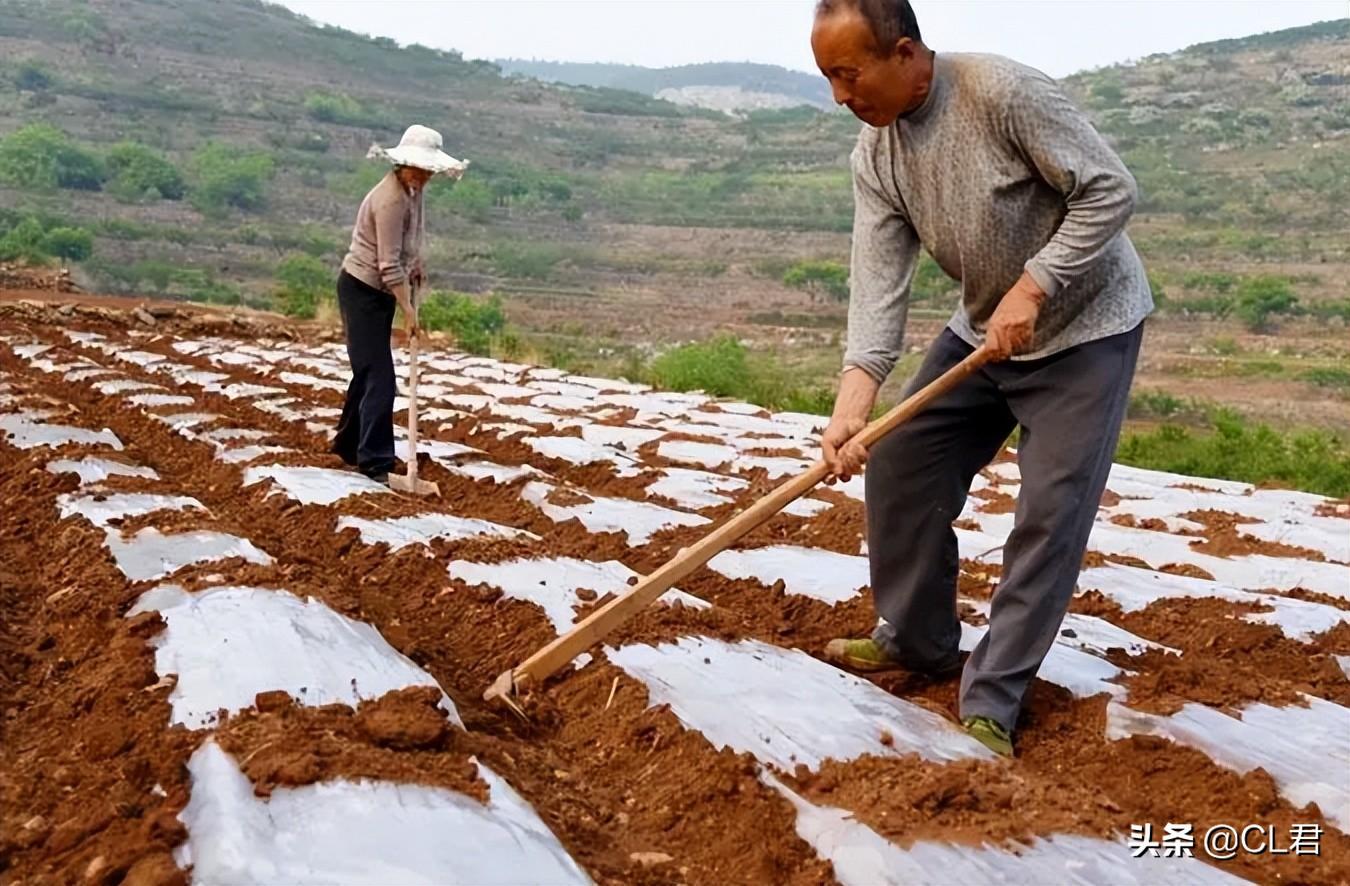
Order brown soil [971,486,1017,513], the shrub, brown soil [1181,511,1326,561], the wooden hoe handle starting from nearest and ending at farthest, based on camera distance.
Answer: the wooden hoe handle
brown soil [1181,511,1326,561]
brown soil [971,486,1017,513]
the shrub

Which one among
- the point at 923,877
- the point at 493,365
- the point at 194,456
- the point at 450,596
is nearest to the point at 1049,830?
the point at 923,877

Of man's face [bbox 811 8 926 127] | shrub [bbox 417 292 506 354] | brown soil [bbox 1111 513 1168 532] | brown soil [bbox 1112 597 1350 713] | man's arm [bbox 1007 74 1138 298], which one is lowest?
shrub [bbox 417 292 506 354]

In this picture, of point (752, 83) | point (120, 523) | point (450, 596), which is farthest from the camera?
point (752, 83)

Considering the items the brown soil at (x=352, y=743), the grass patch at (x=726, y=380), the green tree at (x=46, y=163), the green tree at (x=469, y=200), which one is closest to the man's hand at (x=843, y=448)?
the brown soil at (x=352, y=743)

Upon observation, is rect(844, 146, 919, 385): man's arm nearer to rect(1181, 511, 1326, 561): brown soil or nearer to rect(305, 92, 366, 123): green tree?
rect(1181, 511, 1326, 561): brown soil

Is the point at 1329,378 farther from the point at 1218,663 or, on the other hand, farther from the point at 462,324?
the point at 1218,663

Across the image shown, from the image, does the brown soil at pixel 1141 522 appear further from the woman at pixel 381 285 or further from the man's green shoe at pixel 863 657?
the woman at pixel 381 285

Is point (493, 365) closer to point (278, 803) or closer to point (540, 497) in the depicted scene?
point (540, 497)

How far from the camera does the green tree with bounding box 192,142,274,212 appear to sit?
40875 mm

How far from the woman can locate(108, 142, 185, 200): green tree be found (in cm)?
3890

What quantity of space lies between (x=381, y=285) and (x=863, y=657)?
3.10 m

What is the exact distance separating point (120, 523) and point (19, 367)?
6347 millimetres

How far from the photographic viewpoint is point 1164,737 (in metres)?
2.47

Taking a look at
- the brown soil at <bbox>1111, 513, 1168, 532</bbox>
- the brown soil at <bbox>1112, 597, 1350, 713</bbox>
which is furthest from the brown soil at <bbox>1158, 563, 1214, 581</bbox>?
the brown soil at <bbox>1111, 513, 1168, 532</bbox>
